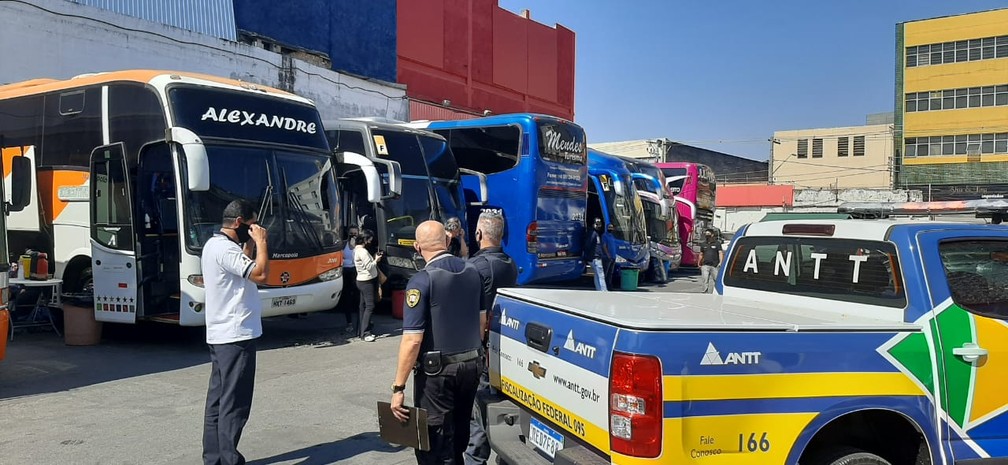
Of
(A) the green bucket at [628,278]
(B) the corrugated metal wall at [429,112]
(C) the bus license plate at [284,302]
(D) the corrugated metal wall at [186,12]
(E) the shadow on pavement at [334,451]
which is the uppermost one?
(D) the corrugated metal wall at [186,12]

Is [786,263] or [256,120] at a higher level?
[256,120]

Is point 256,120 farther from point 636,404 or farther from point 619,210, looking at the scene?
point 619,210

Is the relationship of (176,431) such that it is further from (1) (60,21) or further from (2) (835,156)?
(2) (835,156)

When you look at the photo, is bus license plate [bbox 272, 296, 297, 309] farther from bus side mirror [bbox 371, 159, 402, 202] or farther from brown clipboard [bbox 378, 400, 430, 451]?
brown clipboard [bbox 378, 400, 430, 451]

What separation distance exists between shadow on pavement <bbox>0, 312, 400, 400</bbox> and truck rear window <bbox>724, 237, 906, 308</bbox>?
21.9 feet

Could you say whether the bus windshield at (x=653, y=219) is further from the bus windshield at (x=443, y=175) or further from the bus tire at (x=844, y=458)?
the bus tire at (x=844, y=458)

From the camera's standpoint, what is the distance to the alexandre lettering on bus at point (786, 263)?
4.41 m

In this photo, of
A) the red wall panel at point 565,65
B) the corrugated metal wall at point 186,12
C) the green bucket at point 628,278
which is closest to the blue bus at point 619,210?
the green bucket at point 628,278

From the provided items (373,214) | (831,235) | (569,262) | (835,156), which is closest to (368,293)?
(373,214)

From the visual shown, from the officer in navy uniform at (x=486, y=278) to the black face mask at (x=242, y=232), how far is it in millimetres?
1571

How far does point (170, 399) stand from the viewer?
7.18 meters

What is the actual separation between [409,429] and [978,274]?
11.1ft

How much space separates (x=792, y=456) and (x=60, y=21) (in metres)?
15.3

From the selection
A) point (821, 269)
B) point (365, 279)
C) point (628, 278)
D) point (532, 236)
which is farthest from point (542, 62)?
point (821, 269)
